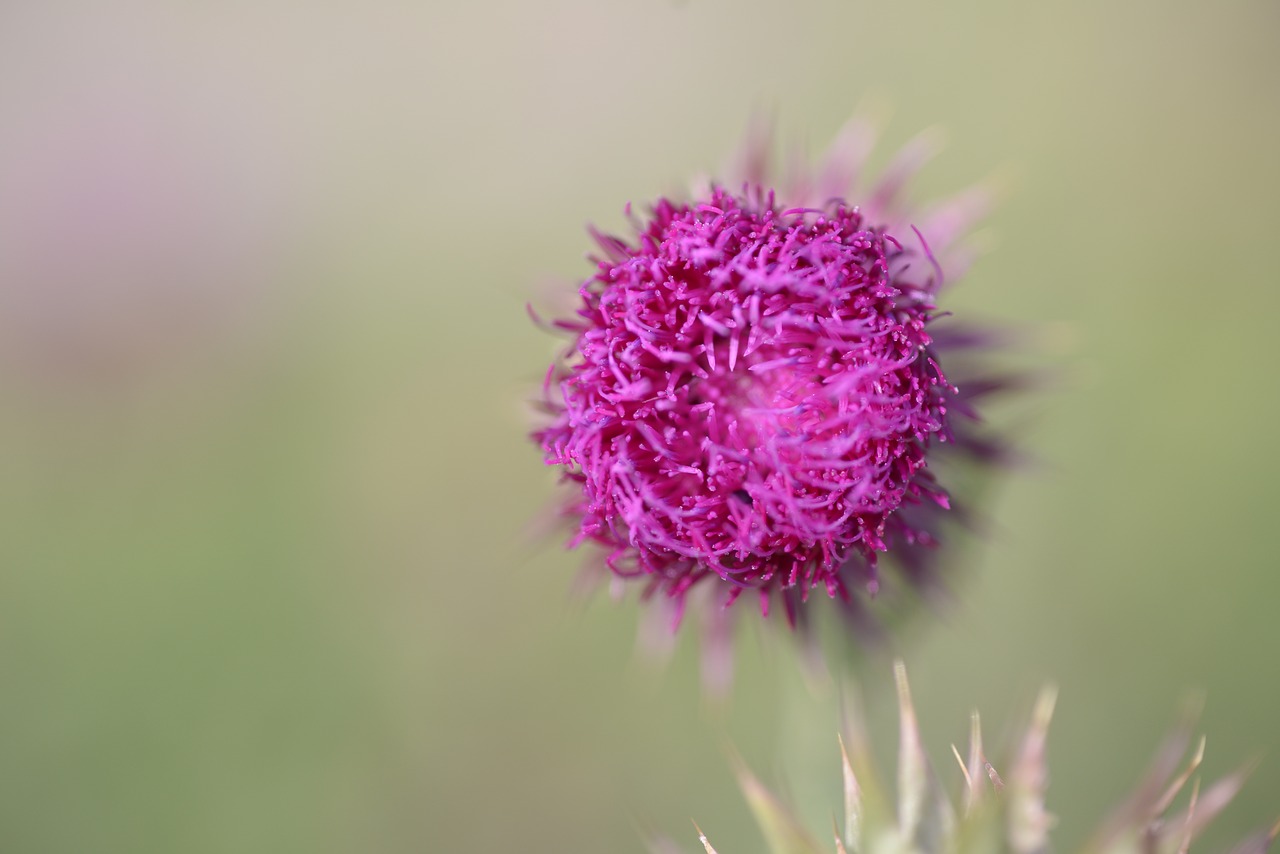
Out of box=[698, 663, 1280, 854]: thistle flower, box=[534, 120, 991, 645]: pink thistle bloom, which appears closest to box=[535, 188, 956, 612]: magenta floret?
box=[534, 120, 991, 645]: pink thistle bloom

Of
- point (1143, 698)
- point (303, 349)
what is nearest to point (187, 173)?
point (303, 349)

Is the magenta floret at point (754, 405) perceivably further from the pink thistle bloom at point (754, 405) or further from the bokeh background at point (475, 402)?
the bokeh background at point (475, 402)

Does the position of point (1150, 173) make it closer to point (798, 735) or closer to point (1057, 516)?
point (1057, 516)

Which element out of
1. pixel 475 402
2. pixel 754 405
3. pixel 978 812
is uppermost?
pixel 475 402

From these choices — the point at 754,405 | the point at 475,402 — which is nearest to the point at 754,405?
the point at 754,405

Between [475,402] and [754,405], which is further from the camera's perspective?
[475,402]

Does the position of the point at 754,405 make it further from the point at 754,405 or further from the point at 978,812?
the point at 978,812

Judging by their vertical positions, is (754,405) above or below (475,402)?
below
